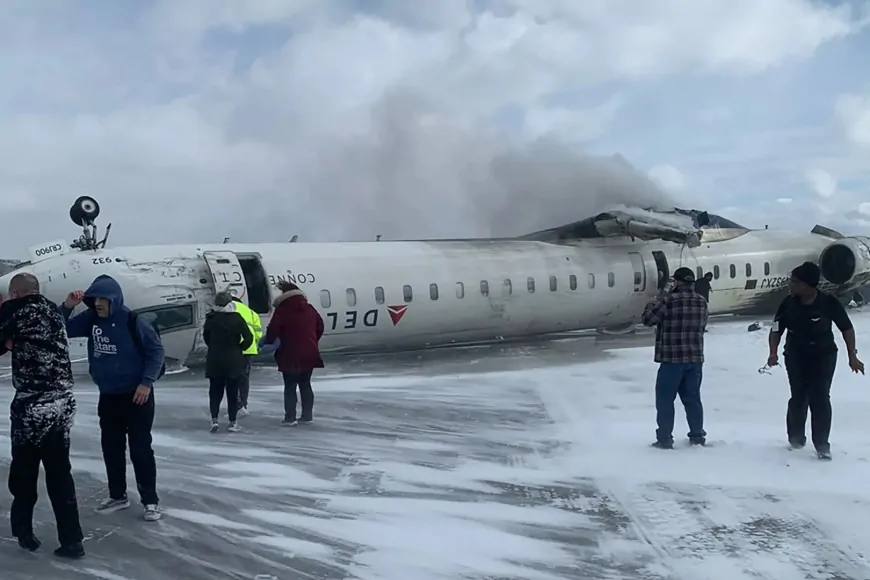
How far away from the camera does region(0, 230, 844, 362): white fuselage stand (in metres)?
14.3

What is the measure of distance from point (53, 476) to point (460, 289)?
40.6 ft

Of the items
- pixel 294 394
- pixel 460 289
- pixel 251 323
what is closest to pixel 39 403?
pixel 294 394

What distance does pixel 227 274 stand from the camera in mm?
14641

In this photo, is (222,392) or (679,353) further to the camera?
(222,392)

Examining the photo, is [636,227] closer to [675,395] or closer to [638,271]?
[638,271]

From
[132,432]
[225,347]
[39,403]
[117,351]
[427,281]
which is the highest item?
[427,281]

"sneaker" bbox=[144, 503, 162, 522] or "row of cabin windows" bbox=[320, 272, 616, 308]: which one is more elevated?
"row of cabin windows" bbox=[320, 272, 616, 308]

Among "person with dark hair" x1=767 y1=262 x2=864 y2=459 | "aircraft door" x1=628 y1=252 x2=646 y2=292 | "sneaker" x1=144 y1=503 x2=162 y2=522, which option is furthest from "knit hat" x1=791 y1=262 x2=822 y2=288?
"aircraft door" x1=628 y1=252 x2=646 y2=292

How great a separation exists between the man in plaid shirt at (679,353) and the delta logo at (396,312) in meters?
8.78

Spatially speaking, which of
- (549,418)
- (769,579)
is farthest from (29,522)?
(549,418)

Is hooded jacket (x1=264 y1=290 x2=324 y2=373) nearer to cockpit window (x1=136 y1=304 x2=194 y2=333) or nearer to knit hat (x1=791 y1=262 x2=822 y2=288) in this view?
cockpit window (x1=136 y1=304 x2=194 y2=333)

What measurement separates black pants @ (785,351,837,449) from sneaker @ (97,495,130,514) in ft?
19.7

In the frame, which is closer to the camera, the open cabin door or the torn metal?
the open cabin door

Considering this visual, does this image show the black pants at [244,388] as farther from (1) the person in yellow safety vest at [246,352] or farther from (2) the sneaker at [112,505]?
(2) the sneaker at [112,505]
